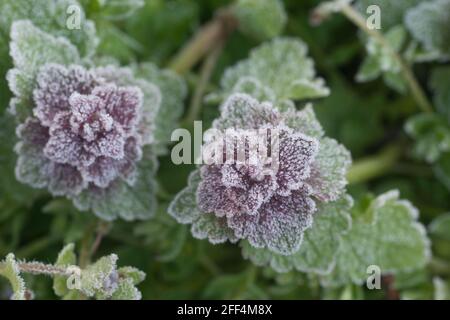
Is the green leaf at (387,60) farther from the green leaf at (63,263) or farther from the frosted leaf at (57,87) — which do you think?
the green leaf at (63,263)

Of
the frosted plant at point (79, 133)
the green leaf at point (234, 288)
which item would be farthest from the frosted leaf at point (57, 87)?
the green leaf at point (234, 288)

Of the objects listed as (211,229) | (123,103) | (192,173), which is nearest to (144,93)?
(123,103)

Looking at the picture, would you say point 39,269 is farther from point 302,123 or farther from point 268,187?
point 302,123

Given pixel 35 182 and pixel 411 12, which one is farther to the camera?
pixel 411 12

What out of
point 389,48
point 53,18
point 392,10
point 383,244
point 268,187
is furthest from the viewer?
point 392,10

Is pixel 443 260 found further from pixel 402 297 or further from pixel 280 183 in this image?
pixel 280 183

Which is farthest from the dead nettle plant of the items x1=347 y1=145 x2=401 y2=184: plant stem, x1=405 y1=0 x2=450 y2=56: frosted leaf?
x1=347 y1=145 x2=401 y2=184: plant stem
